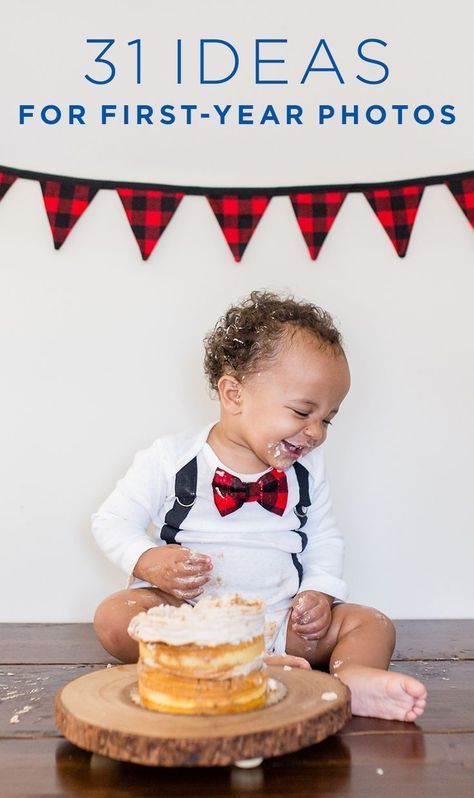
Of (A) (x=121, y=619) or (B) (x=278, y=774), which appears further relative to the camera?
(A) (x=121, y=619)


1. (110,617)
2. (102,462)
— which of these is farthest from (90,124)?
(110,617)

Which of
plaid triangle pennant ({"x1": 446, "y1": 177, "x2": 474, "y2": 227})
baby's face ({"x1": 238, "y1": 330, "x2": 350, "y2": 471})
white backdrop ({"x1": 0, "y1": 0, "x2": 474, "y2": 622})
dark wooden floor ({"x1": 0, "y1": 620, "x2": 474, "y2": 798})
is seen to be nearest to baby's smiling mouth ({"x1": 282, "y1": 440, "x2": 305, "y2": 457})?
baby's face ({"x1": 238, "y1": 330, "x2": 350, "y2": 471})

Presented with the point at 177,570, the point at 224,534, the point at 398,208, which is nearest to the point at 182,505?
the point at 224,534

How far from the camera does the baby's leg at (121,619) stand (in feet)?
4.83

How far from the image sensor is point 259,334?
1626 millimetres

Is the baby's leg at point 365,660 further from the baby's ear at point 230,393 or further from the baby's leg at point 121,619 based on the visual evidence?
the baby's ear at point 230,393

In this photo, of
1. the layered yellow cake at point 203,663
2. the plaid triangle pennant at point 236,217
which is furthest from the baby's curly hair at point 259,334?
the layered yellow cake at point 203,663

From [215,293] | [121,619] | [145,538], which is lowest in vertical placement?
[121,619]

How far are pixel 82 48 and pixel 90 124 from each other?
166 mm

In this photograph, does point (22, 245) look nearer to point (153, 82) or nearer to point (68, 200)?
point (68, 200)

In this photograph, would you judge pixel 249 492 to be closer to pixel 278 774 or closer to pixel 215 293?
pixel 215 293

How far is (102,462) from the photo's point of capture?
1.94 metres

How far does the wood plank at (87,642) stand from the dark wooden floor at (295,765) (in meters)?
0.20

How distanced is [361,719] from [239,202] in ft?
3.76
